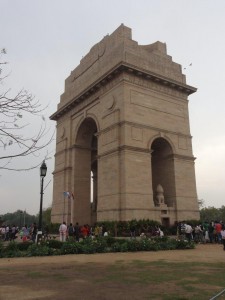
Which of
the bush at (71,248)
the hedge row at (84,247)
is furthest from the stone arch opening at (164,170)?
the bush at (71,248)

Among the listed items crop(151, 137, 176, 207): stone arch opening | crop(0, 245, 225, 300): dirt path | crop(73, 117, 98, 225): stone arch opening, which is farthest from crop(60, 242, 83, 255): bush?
crop(73, 117, 98, 225): stone arch opening

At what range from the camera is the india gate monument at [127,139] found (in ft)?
83.6

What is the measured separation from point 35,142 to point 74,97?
26507 millimetres

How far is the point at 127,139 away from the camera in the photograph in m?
25.7

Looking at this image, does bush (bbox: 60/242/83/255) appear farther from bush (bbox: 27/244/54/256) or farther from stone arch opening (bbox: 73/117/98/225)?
stone arch opening (bbox: 73/117/98/225)

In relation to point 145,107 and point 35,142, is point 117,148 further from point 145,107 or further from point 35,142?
point 35,142

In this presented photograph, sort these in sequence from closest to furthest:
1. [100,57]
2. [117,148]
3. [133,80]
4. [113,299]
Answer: [113,299] → [117,148] → [133,80] → [100,57]

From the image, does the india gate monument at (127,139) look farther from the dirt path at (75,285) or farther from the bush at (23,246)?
the dirt path at (75,285)

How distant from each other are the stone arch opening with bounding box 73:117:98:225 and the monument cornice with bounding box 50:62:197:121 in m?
2.60

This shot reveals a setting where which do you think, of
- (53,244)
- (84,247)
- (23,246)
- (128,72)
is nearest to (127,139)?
(128,72)

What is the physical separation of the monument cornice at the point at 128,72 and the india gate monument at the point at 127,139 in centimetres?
5

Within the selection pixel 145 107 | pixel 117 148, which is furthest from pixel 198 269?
pixel 145 107

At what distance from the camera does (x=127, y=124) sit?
26.1 m

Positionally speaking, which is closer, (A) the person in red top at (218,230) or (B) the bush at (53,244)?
(B) the bush at (53,244)
